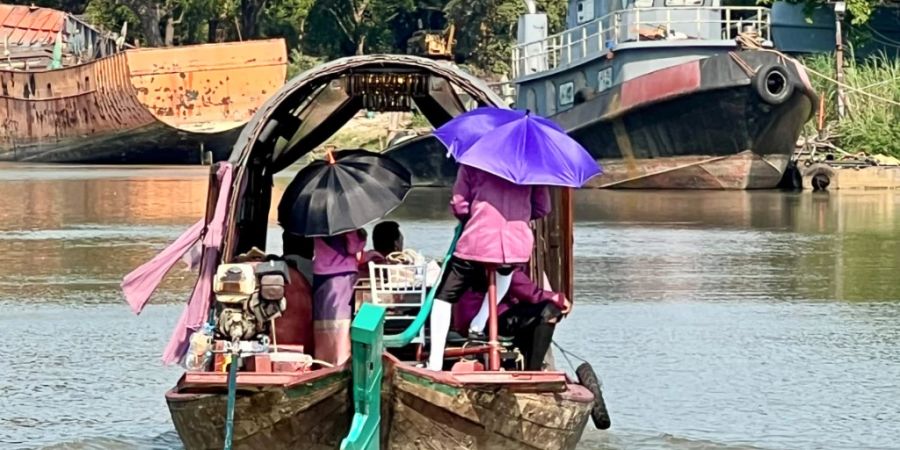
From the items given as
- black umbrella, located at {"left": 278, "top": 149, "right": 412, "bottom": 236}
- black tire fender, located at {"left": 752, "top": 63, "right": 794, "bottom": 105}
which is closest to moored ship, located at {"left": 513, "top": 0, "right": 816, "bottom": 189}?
black tire fender, located at {"left": 752, "top": 63, "right": 794, "bottom": 105}

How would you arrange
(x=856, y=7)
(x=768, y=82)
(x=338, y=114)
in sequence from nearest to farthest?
1. (x=338, y=114)
2. (x=768, y=82)
3. (x=856, y=7)

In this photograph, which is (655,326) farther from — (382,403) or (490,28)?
(490,28)

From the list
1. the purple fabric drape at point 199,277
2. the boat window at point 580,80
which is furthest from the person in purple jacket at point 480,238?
the boat window at point 580,80

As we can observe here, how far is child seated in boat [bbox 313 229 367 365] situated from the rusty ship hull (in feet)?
112

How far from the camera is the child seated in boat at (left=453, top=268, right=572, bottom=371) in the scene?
8352mm

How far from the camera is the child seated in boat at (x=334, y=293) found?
8.53 meters

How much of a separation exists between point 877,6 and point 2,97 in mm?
24491

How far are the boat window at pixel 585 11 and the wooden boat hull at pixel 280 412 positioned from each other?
2752cm

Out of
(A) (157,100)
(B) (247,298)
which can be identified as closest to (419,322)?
(B) (247,298)

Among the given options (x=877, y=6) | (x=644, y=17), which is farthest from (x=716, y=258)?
(x=877, y=6)

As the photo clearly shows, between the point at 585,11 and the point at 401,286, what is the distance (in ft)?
89.2

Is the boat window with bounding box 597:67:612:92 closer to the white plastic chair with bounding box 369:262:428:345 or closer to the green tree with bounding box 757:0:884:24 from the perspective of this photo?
the green tree with bounding box 757:0:884:24

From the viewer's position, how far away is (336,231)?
27.7 feet

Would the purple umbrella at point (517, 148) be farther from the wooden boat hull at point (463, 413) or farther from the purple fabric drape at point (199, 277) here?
the purple fabric drape at point (199, 277)
